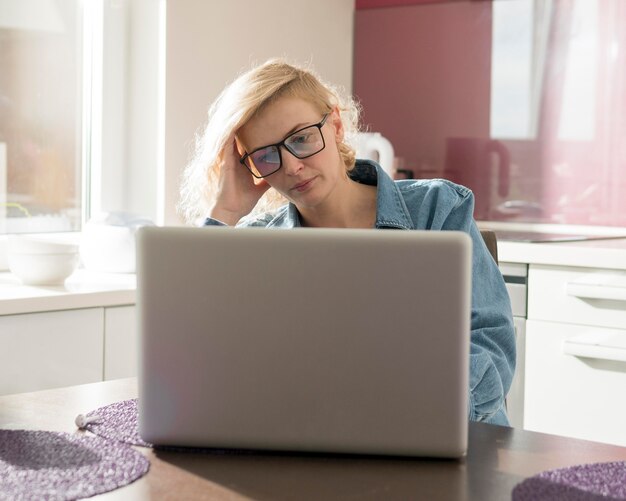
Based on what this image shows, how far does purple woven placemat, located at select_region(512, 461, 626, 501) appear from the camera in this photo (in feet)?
2.98

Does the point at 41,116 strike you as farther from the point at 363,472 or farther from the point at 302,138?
the point at 363,472

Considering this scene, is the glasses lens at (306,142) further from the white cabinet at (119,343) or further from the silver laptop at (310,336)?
the white cabinet at (119,343)

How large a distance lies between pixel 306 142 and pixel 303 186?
8 cm

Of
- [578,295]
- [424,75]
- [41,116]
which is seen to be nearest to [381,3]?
[424,75]

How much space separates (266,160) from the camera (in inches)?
64.5

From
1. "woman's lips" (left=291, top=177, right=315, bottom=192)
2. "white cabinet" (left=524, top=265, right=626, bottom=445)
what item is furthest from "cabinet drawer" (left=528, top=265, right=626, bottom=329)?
"woman's lips" (left=291, top=177, right=315, bottom=192)

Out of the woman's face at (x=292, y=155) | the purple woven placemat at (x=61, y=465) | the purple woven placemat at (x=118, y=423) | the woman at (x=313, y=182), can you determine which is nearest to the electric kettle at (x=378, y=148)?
the woman at (x=313, y=182)

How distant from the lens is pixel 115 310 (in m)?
2.39

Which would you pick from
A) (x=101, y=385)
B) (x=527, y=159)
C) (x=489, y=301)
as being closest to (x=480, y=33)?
(x=527, y=159)

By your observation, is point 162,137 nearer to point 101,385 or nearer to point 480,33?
point 480,33

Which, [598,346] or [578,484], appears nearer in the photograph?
[578,484]

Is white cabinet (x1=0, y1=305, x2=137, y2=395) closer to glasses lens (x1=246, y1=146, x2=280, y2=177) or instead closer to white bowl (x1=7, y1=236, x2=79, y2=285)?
white bowl (x1=7, y1=236, x2=79, y2=285)

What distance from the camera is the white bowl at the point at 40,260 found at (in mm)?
2393

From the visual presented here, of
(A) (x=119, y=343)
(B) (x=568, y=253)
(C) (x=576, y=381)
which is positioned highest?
(B) (x=568, y=253)
